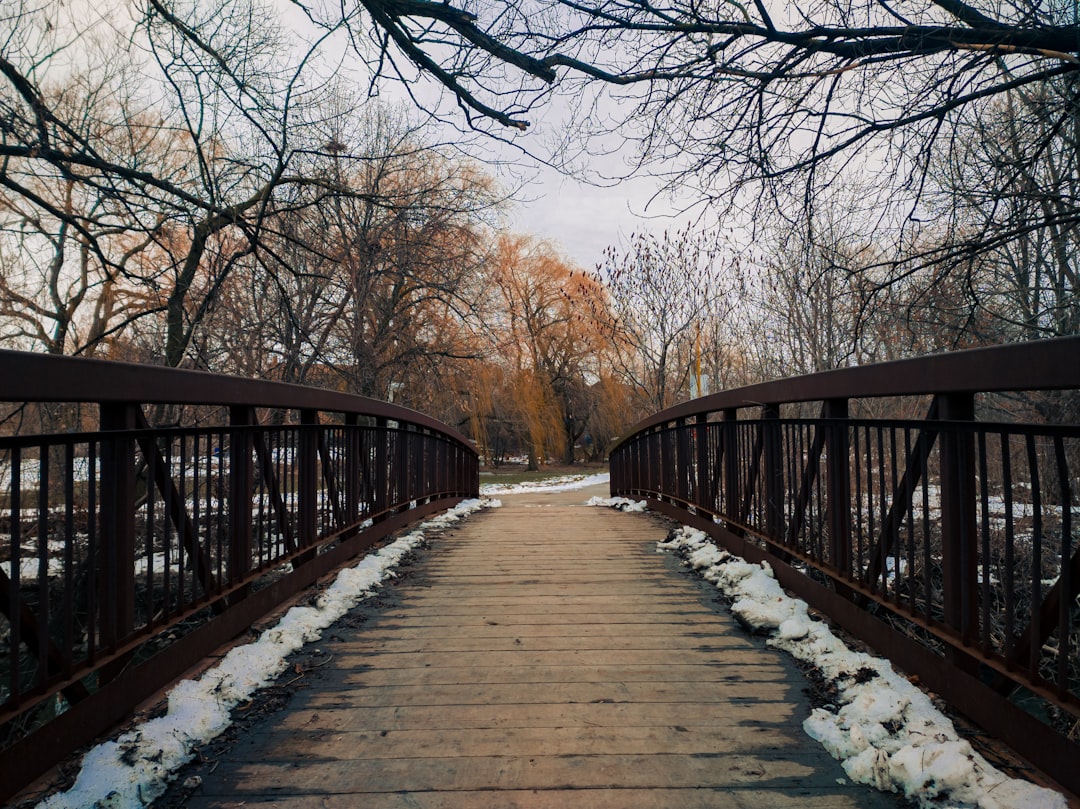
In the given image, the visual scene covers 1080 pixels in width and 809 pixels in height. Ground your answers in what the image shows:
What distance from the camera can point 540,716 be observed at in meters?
2.25

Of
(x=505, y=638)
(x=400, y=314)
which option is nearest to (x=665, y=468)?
(x=505, y=638)

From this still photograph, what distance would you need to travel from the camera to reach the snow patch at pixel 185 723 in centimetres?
176

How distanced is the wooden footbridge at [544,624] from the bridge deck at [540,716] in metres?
0.01

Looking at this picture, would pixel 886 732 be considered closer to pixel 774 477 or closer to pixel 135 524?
pixel 774 477

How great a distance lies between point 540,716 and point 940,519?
1.70m

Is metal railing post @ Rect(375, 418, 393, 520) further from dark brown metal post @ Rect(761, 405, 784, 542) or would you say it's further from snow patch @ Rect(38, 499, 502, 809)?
dark brown metal post @ Rect(761, 405, 784, 542)

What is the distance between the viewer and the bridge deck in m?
1.83

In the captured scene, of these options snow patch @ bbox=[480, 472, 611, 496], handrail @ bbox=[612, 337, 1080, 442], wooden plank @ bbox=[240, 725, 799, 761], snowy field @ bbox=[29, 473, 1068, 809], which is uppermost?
handrail @ bbox=[612, 337, 1080, 442]

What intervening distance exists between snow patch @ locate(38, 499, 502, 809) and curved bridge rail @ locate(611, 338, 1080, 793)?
2.25m

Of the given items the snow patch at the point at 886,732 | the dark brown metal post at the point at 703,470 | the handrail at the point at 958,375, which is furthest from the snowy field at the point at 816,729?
the dark brown metal post at the point at 703,470

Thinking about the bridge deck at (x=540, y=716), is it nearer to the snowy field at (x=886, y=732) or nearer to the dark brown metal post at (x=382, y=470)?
the snowy field at (x=886, y=732)

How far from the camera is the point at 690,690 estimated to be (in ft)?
8.07

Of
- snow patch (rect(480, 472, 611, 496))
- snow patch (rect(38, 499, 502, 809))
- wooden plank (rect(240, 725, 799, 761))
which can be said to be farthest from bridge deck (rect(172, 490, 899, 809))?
snow patch (rect(480, 472, 611, 496))

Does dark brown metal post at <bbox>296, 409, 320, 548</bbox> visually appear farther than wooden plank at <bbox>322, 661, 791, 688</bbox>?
Yes
